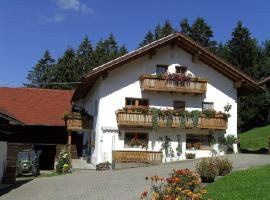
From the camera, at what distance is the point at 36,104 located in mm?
44469

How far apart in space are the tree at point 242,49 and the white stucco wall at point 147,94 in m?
Answer: 29.3

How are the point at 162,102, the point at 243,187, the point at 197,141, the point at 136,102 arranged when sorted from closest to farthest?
the point at 243,187 < the point at 136,102 < the point at 162,102 < the point at 197,141

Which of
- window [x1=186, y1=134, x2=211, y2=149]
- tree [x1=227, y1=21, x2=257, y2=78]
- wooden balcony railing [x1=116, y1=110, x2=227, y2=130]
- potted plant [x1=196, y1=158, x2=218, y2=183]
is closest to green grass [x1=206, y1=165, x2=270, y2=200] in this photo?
potted plant [x1=196, y1=158, x2=218, y2=183]

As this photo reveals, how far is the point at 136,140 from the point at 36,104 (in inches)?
521

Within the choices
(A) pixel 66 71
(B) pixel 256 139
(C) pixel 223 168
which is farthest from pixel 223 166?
(A) pixel 66 71

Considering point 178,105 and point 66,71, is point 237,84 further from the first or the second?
point 66,71

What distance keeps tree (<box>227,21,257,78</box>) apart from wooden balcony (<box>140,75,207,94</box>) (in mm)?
31023

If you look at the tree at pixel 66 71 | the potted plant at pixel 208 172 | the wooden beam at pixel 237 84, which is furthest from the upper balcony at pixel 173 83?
the tree at pixel 66 71

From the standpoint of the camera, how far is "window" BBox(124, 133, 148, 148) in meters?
34.9

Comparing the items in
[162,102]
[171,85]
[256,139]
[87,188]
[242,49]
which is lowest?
[87,188]

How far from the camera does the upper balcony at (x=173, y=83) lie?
34.9 meters

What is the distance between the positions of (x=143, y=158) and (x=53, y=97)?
1586 centimetres

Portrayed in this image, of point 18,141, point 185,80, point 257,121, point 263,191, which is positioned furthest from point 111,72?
point 257,121

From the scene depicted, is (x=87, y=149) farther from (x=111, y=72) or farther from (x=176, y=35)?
(x=176, y=35)
